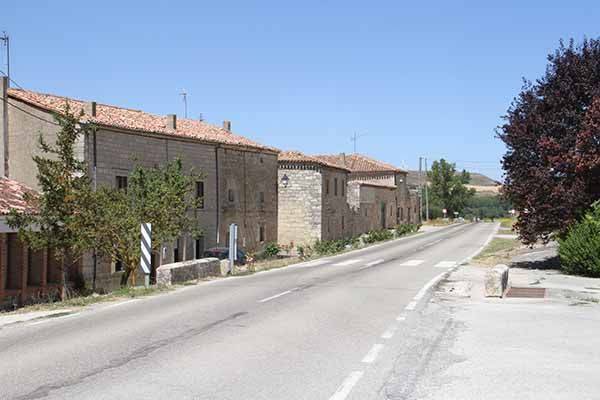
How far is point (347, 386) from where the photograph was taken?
6.82 metres

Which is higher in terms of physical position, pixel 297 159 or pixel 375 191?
pixel 297 159

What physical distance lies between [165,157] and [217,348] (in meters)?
27.1

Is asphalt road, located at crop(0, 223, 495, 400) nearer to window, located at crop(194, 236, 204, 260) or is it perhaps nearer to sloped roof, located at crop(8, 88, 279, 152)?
sloped roof, located at crop(8, 88, 279, 152)

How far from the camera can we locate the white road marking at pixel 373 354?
8.14m

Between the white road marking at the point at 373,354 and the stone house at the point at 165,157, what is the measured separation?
706 inches

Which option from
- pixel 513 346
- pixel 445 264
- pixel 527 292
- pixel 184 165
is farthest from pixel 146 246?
pixel 184 165

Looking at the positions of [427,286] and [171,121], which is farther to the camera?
[171,121]

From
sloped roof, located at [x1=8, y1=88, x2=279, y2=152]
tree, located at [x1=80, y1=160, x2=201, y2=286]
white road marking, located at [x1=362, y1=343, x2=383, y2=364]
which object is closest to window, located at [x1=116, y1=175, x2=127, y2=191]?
sloped roof, located at [x1=8, y1=88, x2=279, y2=152]

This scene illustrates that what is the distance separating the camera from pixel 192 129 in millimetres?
39969

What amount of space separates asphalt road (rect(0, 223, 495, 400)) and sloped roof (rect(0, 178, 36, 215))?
9.50m

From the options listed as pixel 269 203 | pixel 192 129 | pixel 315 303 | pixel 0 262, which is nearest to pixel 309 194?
pixel 269 203

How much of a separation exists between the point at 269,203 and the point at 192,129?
28.4ft

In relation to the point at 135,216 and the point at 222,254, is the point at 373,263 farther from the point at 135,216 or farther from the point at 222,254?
the point at 135,216

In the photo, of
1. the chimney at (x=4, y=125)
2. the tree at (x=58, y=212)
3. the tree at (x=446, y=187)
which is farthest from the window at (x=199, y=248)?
the tree at (x=446, y=187)
